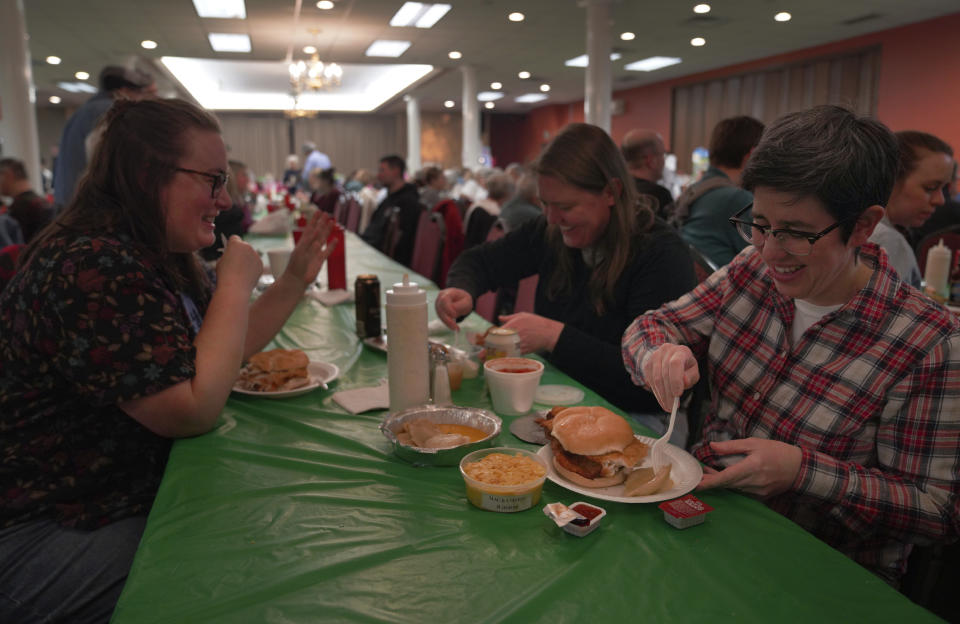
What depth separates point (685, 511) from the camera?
88 cm

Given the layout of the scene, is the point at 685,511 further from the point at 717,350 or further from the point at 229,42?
the point at 229,42

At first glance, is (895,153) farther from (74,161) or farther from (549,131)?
(549,131)

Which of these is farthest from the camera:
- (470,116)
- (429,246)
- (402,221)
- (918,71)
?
→ (470,116)

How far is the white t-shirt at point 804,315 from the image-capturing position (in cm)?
114

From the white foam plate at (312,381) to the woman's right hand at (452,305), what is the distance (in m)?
0.35

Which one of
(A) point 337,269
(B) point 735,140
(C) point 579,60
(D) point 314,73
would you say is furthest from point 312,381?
(C) point 579,60

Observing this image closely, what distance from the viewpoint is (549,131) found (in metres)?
18.0

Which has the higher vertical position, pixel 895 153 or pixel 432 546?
pixel 895 153

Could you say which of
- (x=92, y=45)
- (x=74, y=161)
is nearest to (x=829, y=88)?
(x=74, y=161)

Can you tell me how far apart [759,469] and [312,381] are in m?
Answer: 0.96

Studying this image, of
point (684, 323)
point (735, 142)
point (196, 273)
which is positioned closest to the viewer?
point (684, 323)

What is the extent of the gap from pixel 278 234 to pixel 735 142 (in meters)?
3.42

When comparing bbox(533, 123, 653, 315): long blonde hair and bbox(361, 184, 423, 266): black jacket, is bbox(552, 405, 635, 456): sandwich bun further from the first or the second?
bbox(361, 184, 423, 266): black jacket

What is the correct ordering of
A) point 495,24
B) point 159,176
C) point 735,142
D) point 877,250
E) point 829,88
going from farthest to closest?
point 829,88 → point 495,24 → point 735,142 → point 159,176 → point 877,250
